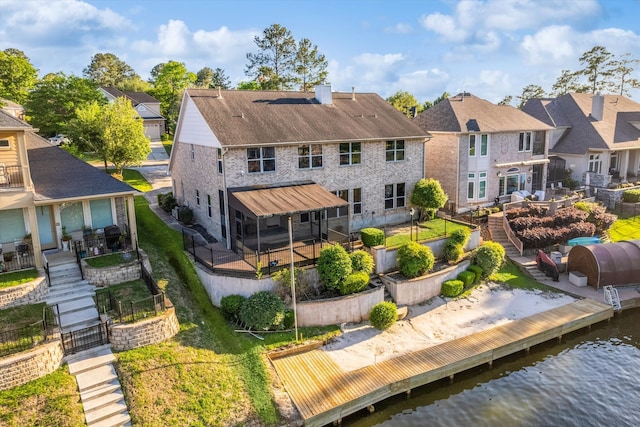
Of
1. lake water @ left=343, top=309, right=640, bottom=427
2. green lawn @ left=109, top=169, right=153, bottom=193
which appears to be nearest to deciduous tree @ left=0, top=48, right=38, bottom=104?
green lawn @ left=109, top=169, right=153, bottom=193

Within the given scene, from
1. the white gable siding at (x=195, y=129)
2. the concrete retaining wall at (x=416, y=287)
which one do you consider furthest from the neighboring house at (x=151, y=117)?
the concrete retaining wall at (x=416, y=287)

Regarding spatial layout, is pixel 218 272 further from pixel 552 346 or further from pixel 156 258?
pixel 552 346

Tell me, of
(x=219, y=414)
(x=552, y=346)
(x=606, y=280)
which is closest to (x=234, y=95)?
(x=219, y=414)

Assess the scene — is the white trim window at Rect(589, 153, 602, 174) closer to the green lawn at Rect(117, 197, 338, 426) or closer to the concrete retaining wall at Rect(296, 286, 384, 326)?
the concrete retaining wall at Rect(296, 286, 384, 326)

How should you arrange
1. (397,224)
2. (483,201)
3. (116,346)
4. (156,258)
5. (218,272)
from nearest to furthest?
(116,346), (218,272), (156,258), (397,224), (483,201)

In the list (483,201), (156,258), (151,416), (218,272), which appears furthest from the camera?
(483,201)

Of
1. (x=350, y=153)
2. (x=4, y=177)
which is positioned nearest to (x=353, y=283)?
(x=350, y=153)

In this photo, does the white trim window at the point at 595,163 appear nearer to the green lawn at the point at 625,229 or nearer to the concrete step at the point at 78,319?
the green lawn at the point at 625,229
